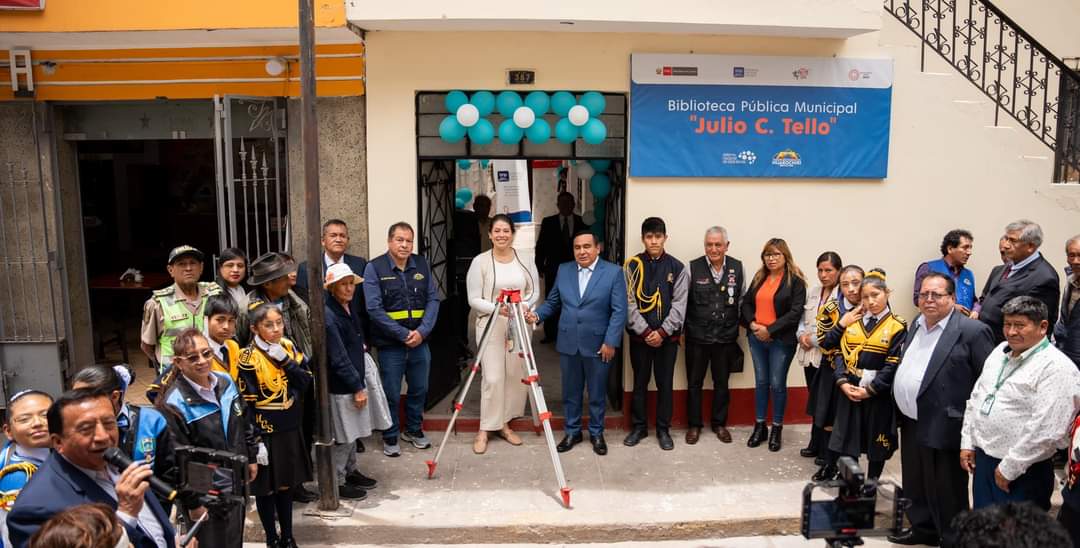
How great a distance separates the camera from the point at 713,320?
6.97 metres

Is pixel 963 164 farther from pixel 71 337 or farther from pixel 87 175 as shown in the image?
pixel 87 175

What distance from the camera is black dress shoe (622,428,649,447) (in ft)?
23.2

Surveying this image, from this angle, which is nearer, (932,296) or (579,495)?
(932,296)

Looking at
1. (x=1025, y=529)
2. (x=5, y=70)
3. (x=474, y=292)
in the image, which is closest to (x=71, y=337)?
(x=5, y=70)

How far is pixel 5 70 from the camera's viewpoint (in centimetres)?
722

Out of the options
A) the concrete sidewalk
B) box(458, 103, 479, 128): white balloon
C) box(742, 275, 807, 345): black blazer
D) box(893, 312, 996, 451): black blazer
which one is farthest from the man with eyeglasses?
box(458, 103, 479, 128): white balloon

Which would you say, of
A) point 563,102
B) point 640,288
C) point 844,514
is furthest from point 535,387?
point 844,514

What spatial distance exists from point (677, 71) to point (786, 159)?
1.20 meters

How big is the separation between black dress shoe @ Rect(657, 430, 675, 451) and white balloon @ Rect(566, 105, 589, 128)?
268cm

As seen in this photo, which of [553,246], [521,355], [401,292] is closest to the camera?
[521,355]

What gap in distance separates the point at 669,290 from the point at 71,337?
5.39 meters

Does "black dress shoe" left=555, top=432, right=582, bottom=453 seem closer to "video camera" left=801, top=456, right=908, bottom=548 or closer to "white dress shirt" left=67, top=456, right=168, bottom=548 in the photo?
"video camera" left=801, top=456, right=908, bottom=548

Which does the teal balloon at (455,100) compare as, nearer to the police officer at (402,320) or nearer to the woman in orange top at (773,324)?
the police officer at (402,320)

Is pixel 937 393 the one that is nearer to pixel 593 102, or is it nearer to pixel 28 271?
pixel 593 102
